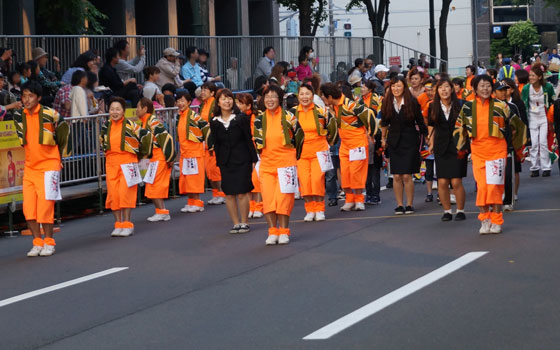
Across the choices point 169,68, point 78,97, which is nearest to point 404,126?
point 78,97

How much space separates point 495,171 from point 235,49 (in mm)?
14027

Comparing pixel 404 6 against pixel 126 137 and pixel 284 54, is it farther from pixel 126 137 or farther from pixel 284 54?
pixel 126 137

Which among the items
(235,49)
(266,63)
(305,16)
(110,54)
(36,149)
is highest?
(305,16)

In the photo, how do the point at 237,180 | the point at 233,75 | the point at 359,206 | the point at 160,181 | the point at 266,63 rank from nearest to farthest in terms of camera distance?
the point at 237,180
the point at 359,206
the point at 160,181
the point at 233,75
the point at 266,63

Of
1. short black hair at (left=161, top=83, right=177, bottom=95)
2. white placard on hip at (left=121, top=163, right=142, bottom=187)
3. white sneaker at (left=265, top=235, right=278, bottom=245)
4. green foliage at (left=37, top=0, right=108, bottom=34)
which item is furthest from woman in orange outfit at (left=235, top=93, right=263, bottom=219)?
green foliage at (left=37, top=0, right=108, bottom=34)

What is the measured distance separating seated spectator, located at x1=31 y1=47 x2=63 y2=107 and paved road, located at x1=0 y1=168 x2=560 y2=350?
3.44 meters

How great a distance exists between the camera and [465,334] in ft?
26.8

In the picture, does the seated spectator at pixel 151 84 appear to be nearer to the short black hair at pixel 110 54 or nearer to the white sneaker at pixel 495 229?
the short black hair at pixel 110 54

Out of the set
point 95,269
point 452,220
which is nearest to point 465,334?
point 95,269

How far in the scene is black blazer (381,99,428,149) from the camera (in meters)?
15.3

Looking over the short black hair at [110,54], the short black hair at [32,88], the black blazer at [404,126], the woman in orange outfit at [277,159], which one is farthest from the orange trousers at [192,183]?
the short black hair at [32,88]

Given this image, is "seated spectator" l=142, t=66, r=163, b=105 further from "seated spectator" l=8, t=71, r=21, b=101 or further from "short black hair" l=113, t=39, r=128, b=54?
"seated spectator" l=8, t=71, r=21, b=101

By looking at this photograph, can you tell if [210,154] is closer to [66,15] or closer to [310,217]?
[310,217]

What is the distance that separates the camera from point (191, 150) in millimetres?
17406
